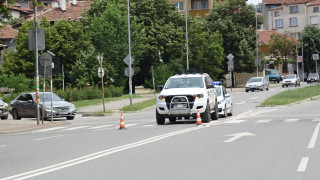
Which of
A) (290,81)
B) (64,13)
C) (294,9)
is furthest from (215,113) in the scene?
(294,9)

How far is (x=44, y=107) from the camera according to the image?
33.5 m

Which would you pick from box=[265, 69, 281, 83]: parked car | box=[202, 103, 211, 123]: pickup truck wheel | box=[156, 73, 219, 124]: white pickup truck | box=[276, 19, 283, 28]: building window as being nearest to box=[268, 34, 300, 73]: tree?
box=[265, 69, 281, 83]: parked car

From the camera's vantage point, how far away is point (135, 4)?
71188 mm

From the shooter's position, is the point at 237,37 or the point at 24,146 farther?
the point at 237,37

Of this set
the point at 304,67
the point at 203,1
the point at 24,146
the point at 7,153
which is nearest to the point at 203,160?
the point at 7,153

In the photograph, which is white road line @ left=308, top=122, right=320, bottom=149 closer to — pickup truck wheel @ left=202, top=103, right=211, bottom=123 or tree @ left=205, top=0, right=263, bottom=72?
pickup truck wheel @ left=202, top=103, right=211, bottom=123

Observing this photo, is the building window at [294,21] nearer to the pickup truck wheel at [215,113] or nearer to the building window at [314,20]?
the building window at [314,20]

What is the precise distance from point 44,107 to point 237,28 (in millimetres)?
53570

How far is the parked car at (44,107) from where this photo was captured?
110 feet

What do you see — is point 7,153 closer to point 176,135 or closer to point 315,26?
point 176,135

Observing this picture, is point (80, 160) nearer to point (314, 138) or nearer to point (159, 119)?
point (314, 138)

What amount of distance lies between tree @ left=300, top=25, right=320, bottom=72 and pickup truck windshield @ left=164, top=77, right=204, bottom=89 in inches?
3804

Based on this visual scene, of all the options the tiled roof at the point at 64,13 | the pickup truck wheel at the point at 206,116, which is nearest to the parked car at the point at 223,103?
the pickup truck wheel at the point at 206,116

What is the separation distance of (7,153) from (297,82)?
217 ft
